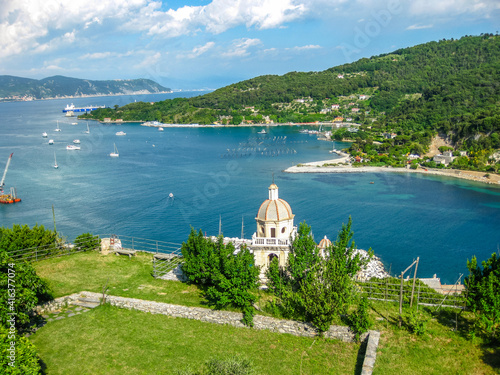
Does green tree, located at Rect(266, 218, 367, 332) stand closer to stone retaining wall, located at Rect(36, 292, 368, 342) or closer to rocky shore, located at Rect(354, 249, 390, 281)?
stone retaining wall, located at Rect(36, 292, 368, 342)

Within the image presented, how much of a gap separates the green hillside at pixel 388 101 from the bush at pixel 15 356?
79.9 m

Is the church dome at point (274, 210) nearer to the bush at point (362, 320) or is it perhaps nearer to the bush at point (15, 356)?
the bush at point (362, 320)

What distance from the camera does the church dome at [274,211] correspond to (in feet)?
63.7

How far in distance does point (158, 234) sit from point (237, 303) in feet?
91.6

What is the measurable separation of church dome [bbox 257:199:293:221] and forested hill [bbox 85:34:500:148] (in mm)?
97392

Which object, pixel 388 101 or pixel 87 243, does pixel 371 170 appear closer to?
pixel 87 243

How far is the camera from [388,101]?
149000mm

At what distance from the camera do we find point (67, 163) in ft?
259

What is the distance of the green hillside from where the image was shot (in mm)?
93438

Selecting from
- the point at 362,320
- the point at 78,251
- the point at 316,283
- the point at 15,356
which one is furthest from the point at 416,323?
the point at 78,251

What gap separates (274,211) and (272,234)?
1205 mm

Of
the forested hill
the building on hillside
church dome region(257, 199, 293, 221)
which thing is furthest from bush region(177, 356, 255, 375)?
the forested hill

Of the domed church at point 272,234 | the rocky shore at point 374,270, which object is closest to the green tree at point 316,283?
the domed church at point 272,234

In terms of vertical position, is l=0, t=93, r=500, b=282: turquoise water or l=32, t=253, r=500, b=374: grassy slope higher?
l=32, t=253, r=500, b=374: grassy slope
